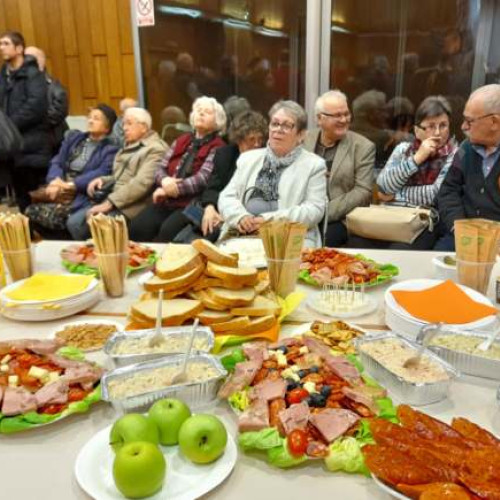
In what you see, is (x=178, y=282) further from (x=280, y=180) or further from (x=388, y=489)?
(x=280, y=180)

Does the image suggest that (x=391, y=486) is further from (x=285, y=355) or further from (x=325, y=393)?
(x=285, y=355)

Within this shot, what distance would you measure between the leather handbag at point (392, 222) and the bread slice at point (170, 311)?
5.51 ft

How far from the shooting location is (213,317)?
156 centimetres

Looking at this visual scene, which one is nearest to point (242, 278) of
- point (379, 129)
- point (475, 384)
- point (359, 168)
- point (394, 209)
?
point (475, 384)

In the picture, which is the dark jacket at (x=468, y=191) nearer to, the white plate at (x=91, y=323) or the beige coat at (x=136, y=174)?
the white plate at (x=91, y=323)

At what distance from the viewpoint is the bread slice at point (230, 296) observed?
156 centimetres

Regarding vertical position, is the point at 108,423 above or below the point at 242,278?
below

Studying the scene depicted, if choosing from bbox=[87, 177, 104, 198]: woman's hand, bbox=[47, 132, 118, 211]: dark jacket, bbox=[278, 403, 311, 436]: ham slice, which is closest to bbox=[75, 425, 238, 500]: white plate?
bbox=[278, 403, 311, 436]: ham slice

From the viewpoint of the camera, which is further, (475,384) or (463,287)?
(463,287)

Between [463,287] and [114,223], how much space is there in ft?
3.85

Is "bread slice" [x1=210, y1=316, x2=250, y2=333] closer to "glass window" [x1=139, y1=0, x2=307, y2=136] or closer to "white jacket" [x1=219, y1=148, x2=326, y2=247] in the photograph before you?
"white jacket" [x1=219, y1=148, x2=326, y2=247]

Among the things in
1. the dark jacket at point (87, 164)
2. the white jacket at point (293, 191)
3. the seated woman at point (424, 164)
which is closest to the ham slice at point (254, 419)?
the white jacket at point (293, 191)

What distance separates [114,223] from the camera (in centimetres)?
182

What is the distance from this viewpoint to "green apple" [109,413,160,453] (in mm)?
1021
